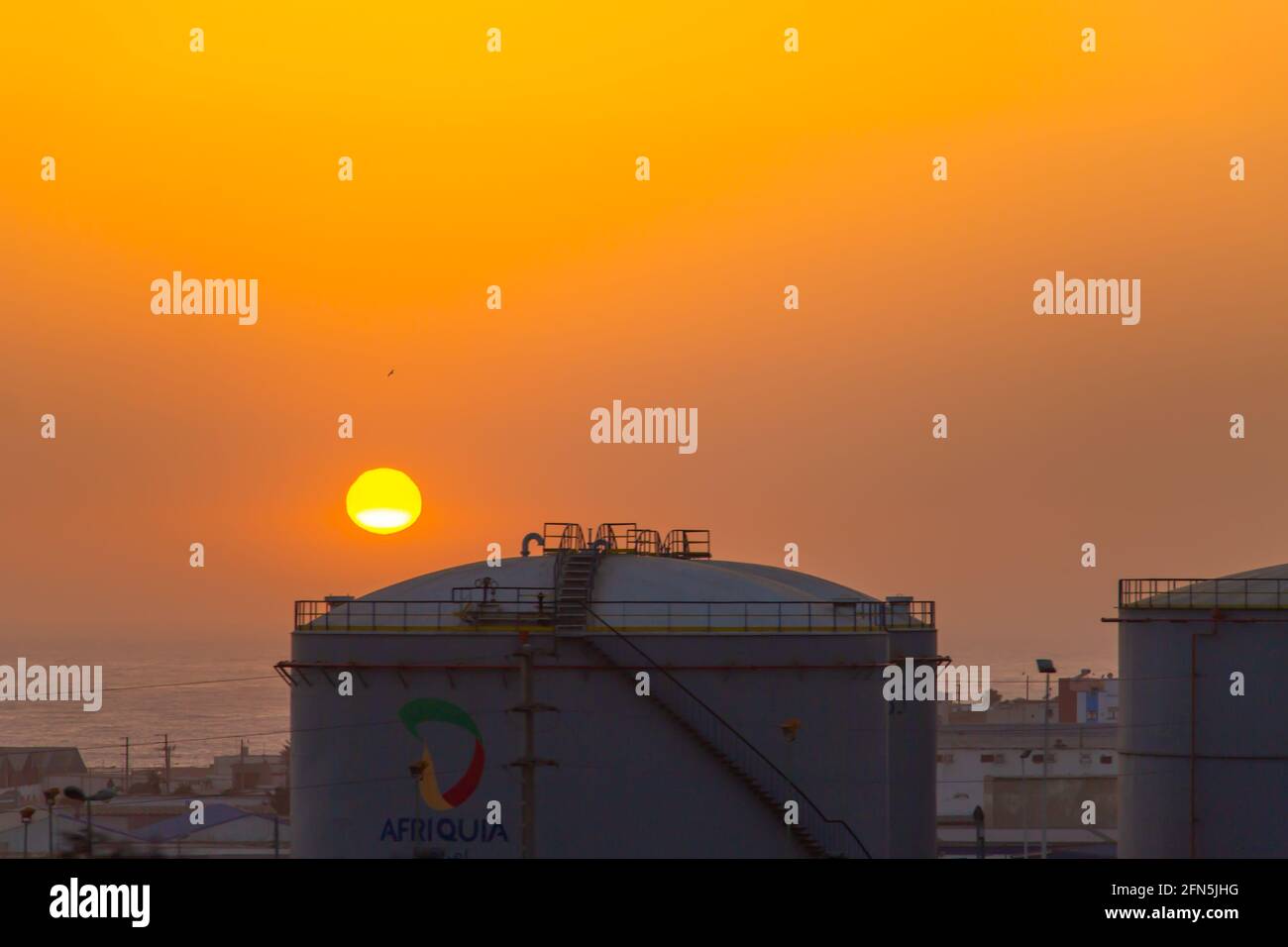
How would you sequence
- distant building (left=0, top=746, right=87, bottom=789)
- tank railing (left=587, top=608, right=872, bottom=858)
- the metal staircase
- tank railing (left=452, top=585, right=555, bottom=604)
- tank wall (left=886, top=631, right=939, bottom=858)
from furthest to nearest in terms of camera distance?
distant building (left=0, top=746, right=87, bottom=789) < tank wall (left=886, top=631, right=939, bottom=858) < tank railing (left=452, top=585, right=555, bottom=604) < the metal staircase < tank railing (left=587, top=608, right=872, bottom=858)

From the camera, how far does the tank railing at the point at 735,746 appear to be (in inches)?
1672

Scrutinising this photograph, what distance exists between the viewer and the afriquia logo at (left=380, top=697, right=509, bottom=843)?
41781 millimetres

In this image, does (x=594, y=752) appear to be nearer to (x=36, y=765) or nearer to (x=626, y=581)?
(x=626, y=581)

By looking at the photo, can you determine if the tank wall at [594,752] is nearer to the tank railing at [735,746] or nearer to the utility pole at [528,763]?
the tank railing at [735,746]

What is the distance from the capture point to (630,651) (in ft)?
139

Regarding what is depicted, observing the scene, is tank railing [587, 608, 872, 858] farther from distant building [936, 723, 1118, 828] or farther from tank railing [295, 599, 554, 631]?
distant building [936, 723, 1118, 828]

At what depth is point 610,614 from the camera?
43438 mm

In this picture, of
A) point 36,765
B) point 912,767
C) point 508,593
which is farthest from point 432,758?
point 36,765

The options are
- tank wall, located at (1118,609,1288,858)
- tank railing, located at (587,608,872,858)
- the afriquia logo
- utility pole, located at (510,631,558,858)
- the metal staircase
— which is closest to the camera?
utility pole, located at (510,631,558,858)

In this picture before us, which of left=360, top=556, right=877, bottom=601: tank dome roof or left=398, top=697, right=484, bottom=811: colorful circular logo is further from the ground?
left=360, top=556, right=877, bottom=601: tank dome roof

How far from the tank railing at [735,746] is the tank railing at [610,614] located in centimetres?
123

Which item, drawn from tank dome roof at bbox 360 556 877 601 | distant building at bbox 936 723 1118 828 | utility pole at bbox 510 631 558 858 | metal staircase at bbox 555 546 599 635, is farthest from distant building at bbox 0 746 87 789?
utility pole at bbox 510 631 558 858
